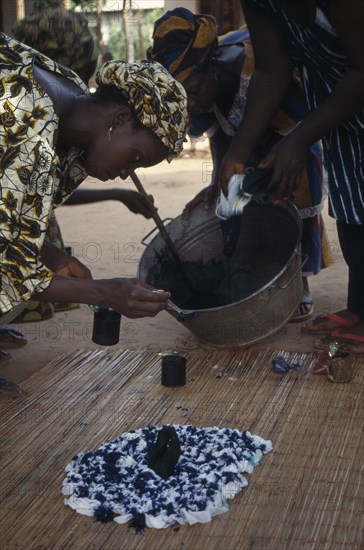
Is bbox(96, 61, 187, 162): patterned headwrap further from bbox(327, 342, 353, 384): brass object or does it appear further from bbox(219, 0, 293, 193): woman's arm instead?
bbox(327, 342, 353, 384): brass object

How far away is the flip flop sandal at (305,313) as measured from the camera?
4012 millimetres

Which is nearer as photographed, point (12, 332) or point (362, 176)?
point (362, 176)

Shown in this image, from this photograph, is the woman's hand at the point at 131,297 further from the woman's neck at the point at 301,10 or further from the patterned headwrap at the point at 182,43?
the patterned headwrap at the point at 182,43

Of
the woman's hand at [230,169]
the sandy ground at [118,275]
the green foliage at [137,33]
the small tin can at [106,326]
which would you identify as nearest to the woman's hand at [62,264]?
the small tin can at [106,326]

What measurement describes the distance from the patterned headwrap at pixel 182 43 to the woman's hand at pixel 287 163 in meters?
0.55

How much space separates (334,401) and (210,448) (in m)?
0.64

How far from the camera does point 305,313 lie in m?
4.06

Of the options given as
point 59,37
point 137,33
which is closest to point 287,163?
point 59,37

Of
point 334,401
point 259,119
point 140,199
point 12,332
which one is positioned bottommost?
point 12,332

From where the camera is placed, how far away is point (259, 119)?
3.50m

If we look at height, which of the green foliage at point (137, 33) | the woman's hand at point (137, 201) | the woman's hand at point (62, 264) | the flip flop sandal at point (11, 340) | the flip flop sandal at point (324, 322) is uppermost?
the woman's hand at point (62, 264)

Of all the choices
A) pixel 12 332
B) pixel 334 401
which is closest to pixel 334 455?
pixel 334 401

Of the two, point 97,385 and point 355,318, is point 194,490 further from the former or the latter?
point 355,318

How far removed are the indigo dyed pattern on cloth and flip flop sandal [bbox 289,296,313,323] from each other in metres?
1.37
